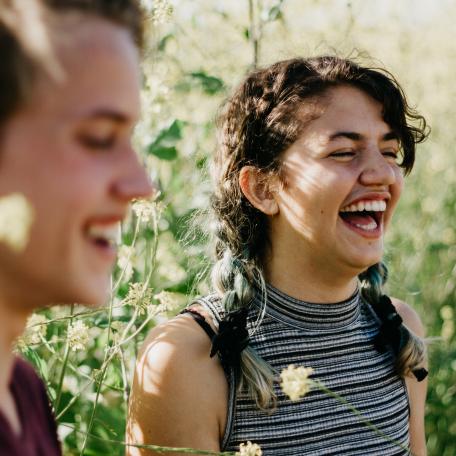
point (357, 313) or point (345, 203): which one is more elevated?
point (345, 203)

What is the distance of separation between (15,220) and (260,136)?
1004 millimetres

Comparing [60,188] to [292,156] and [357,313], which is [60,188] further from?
[357,313]

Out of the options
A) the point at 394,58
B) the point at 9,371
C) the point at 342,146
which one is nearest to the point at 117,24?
the point at 9,371

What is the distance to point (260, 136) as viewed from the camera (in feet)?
5.11

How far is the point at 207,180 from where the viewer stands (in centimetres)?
182

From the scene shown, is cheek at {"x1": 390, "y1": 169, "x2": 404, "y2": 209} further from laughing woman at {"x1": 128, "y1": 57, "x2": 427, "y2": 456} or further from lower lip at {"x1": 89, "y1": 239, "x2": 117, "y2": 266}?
lower lip at {"x1": 89, "y1": 239, "x2": 117, "y2": 266}

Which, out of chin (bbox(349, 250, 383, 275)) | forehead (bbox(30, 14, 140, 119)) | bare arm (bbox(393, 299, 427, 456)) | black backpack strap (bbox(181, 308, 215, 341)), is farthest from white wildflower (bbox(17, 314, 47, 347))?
bare arm (bbox(393, 299, 427, 456))

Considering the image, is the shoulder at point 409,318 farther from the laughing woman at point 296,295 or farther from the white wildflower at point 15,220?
the white wildflower at point 15,220

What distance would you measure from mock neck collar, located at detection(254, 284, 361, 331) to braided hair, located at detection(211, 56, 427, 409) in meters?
0.03

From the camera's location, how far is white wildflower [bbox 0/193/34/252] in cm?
60

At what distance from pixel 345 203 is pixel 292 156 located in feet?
0.46

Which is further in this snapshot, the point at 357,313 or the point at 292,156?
the point at 357,313

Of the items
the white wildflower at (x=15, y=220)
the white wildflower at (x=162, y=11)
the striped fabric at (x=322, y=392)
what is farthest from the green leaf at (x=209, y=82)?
the white wildflower at (x=15, y=220)

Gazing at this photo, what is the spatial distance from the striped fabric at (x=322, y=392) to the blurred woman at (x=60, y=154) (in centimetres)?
77
